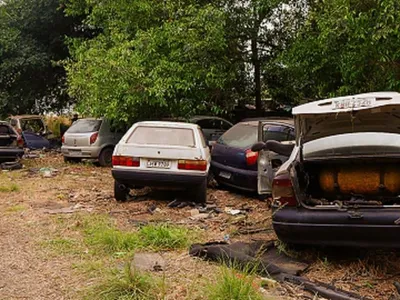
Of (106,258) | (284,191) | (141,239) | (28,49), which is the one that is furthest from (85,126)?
(284,191)

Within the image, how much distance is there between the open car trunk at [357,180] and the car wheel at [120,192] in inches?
160

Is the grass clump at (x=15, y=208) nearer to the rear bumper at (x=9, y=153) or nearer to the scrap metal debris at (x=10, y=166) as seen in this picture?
the rear bumper at (x=9, y=153)

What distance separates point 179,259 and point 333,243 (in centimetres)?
175

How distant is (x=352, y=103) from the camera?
4938 millimetres

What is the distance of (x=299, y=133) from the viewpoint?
5.82 metres

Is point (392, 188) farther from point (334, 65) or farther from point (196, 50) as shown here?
point (196, 50)

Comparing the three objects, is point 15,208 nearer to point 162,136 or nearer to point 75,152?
point 162,136

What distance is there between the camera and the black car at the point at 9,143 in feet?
43.2

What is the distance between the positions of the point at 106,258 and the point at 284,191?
2212 mm

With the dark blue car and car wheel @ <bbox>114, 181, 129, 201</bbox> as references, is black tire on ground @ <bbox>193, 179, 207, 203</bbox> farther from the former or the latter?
car wheel @ <bbox>114, 181, 129, 201</bbox>

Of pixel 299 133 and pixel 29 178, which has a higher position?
pixel 299 133

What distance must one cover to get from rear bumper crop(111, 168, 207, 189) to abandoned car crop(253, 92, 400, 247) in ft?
9.01

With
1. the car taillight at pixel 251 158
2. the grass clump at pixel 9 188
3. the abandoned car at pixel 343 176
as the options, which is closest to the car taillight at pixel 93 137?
the grass clump at pixel 9 188

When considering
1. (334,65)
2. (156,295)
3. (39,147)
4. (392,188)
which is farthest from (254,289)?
(39,147)
